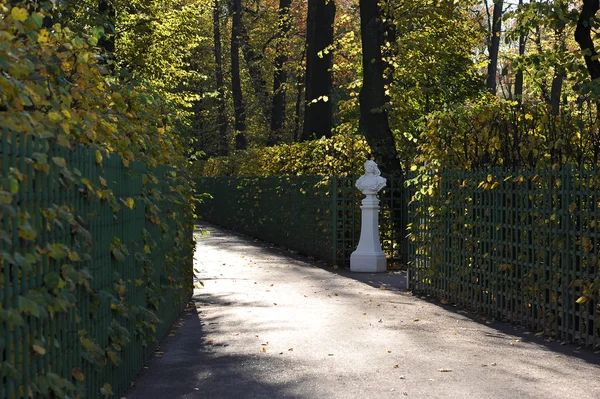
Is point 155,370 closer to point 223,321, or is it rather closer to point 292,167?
point 223,321

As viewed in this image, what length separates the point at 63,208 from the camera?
15.5 ft

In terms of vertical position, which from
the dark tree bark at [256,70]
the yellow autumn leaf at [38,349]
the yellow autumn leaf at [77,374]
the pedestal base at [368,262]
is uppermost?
the dark tree bark at [256,70]

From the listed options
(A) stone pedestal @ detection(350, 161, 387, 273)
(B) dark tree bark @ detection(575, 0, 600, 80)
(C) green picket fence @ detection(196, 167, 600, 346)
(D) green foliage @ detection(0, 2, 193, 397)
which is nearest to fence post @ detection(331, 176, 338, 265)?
(A) stone pedestal @ detection(350, 161, 387, 273)

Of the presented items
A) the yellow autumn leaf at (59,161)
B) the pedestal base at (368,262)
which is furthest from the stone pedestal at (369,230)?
the yellow autumn leaf at (59,161)

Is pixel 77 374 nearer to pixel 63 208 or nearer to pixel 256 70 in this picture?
pixel 63 208

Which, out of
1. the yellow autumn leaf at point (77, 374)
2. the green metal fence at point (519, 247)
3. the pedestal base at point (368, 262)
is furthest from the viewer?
the pedestal base at point (368, 262)

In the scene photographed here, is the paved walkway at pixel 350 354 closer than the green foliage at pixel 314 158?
Yes

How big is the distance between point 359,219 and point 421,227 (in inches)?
234

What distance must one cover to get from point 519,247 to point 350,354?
3.00 m

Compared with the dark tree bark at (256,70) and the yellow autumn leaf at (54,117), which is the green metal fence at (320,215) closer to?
the dark tree bark at (256,70)

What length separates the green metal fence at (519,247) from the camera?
967 cm

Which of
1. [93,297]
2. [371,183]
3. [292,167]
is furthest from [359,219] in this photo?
[93,297]

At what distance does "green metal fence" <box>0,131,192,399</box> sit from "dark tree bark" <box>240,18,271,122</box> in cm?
3712

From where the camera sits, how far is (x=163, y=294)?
10000mm
